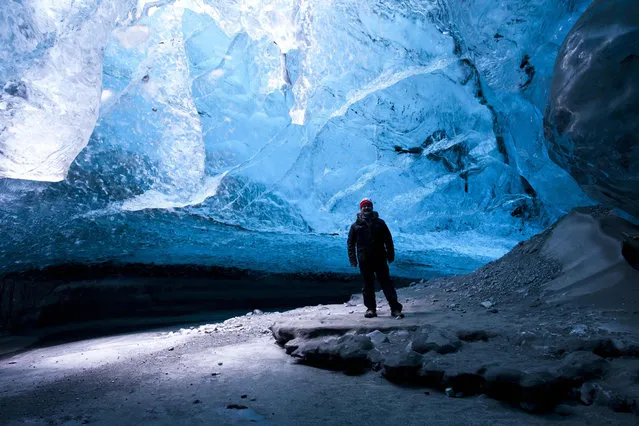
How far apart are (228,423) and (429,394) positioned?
1.02 metres

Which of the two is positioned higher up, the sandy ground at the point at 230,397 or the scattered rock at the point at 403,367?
the scattered rock at the point at 403,367

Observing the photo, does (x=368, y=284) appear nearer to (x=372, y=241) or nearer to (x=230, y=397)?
→ (x=372, y=241)

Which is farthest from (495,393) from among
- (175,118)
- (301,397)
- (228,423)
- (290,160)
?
(175,118)

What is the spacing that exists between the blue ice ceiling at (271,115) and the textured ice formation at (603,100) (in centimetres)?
276

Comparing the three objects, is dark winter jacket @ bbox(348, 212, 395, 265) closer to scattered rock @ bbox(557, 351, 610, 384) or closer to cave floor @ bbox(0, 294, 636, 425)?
cave floor @ bbox(0, 294, 636, 425)

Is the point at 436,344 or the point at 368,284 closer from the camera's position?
the point at 436,344

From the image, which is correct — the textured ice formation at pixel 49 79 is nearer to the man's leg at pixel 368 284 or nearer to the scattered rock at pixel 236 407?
the man's leg at pixel 368 284

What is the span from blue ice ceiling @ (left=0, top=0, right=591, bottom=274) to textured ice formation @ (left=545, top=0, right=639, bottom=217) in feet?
9.05

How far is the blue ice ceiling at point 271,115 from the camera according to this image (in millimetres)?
5621

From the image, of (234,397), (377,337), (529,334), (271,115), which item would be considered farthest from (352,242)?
(271,115)

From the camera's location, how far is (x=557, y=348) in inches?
93.1

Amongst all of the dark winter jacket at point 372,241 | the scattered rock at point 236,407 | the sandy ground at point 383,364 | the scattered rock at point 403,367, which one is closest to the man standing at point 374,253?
the dark winter jacket at point 372,241

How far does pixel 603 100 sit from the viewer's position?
10.0 feet

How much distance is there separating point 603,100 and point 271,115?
4.49m
